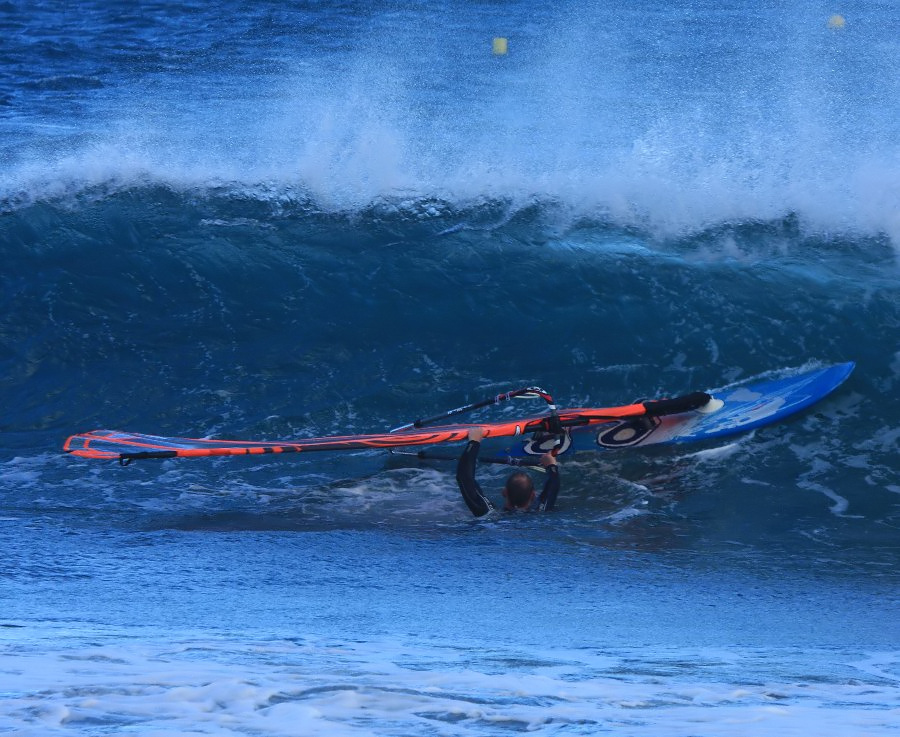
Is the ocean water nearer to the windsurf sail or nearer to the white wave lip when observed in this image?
the white wave lip

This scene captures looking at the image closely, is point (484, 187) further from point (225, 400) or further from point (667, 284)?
point (225, 400)

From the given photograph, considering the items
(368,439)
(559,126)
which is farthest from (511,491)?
(559,126)

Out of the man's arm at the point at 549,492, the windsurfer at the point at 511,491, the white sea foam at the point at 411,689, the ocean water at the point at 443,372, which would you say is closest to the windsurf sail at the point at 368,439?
the ocean water at the point at 443,372

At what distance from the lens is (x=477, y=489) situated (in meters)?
7.49

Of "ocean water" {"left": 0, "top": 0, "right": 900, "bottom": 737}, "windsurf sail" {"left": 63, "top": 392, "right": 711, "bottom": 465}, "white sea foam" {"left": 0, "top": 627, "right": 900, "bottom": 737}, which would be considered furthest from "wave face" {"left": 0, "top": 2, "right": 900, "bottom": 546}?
"white sea foam" {"left": 0, "top": 627, "right": 900, "bottom": 737}

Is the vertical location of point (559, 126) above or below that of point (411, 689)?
above

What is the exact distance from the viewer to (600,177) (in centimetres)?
1331

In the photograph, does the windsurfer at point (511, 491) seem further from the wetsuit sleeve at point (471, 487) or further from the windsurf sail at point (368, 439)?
the windsurf sail at point (368, 439)

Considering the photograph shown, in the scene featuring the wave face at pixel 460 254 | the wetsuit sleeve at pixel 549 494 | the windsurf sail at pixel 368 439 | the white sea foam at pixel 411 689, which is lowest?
the white sea foam at pixel 411 689

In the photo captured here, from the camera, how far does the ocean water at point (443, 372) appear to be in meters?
4.31

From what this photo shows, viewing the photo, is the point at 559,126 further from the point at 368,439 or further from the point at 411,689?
the point at 411,689

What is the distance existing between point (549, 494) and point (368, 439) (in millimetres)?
1470

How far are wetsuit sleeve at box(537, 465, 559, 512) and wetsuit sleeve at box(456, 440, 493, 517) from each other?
13.7 inches

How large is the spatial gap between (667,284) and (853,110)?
244 inches
